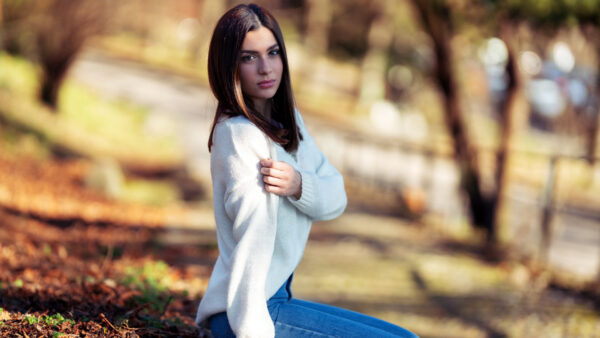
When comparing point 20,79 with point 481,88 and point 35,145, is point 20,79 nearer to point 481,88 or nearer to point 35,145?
point 35,145

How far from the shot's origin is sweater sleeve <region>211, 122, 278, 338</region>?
8.06ft

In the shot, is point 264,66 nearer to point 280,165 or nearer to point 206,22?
point 280,165

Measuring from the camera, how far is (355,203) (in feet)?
43.9

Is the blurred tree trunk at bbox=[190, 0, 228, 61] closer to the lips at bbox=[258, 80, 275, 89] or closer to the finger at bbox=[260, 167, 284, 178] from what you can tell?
the lips at bbox=[258, 80, 275, 89]

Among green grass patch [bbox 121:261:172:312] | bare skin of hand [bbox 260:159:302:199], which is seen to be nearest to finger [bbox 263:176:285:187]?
bare skin of hand [bbox 260:159:302:199]

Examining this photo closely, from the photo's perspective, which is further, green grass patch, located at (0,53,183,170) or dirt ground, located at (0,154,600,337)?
green grass patch, located at (0,53,183,170)

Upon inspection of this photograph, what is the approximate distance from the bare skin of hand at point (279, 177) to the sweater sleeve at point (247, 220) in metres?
0.03

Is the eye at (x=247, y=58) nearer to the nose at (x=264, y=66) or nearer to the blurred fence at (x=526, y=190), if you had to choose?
the nose at (x=264, y=66)

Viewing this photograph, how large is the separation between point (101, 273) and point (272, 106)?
104 inches

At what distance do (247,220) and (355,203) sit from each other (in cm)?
1093

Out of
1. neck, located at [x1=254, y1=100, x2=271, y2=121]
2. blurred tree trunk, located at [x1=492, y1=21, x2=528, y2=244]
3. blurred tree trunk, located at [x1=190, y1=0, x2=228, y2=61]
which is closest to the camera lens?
neck, located at [x1=254, y1=100, x2=271, y2=121]

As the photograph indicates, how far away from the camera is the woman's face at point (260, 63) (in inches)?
107

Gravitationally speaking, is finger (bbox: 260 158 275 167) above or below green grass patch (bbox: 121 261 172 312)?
above

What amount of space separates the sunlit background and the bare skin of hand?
2.16 feet
